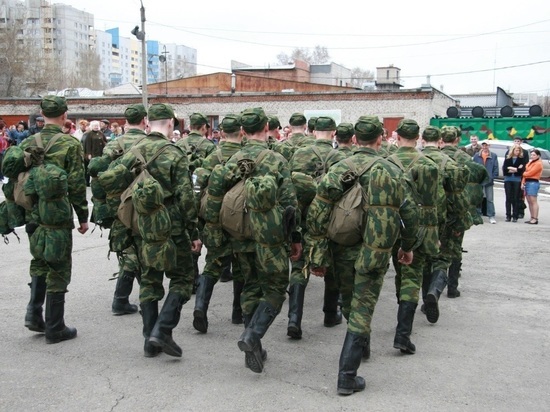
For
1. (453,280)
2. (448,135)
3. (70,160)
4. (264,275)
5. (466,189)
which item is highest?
(448,135)

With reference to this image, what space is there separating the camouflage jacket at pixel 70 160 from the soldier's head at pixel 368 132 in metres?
2.61

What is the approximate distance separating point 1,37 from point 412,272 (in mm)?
64853

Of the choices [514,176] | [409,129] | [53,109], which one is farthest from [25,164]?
[514,176]

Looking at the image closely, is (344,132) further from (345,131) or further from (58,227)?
(58,227)

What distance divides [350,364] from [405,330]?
1156mm

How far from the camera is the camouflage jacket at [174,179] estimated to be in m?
5.09

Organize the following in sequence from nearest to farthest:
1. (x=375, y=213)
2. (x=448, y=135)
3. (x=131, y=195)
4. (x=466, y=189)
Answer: (x=375, y=213) < (x=131, y=195) < (x=466, y=189) < (x=448, y=135)

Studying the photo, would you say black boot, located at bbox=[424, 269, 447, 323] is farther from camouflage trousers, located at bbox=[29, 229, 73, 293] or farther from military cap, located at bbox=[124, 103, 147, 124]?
camouflage trousers, located at bbox=[29, 229, 73, 293]

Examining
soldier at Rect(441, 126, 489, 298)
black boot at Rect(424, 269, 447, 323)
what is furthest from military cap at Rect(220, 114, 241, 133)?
soldier at Rect(441, 126, 489, 298)

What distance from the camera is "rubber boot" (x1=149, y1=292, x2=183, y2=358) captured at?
197 inches

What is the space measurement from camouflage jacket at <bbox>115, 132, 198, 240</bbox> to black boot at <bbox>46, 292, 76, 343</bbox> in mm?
1332

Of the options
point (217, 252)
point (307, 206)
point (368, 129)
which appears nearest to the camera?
point (368, 129)

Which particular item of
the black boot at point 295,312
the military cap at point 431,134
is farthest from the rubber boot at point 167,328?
the military cap at point 431,134

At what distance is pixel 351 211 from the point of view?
182 inches
